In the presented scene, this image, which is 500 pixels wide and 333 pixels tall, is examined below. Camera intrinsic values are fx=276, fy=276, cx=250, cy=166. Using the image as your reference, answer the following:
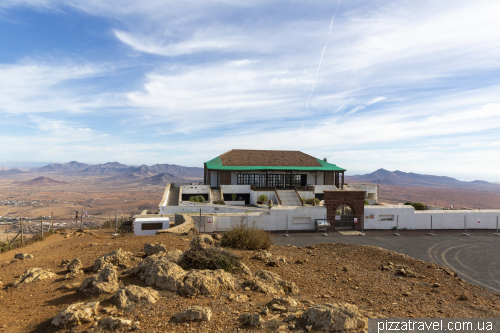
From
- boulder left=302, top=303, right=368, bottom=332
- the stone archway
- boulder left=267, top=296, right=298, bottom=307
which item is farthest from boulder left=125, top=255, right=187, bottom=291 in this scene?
the stone archway

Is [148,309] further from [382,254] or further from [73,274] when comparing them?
[382,254]

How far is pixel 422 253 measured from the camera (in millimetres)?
14602

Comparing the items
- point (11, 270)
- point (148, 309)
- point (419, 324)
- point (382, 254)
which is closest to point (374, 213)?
point (382, 254)

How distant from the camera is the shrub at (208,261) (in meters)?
7.48

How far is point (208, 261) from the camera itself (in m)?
7.50

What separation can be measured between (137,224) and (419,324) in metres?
14.7

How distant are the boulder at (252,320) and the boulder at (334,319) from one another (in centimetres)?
85

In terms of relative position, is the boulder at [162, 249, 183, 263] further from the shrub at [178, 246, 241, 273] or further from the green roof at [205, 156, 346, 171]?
the green roof at [205, 156, 346, 171]

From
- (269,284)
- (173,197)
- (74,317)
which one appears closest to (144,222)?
(269,284)

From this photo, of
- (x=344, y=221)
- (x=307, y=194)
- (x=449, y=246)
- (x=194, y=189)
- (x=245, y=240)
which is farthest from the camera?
(x=194, y=189)

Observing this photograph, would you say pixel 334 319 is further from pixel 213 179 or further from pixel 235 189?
pixel 213 179

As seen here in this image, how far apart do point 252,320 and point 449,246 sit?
16.4 metres

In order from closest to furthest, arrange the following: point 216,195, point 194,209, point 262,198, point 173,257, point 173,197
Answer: point 173,257, point 194,209, point 262,198, point 216,195, point 173,197

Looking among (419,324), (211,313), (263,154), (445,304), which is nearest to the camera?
(211,313)
